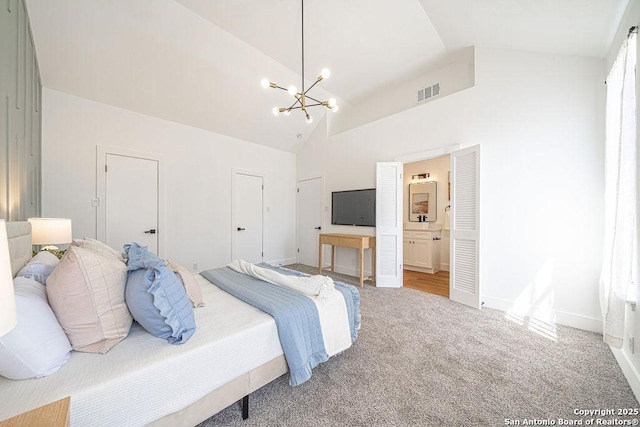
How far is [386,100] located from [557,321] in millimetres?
3798

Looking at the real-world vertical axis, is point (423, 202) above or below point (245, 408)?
above

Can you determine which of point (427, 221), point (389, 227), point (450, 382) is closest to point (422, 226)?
point (427, 221)

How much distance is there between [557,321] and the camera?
8.30 feet

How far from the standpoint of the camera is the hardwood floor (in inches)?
145

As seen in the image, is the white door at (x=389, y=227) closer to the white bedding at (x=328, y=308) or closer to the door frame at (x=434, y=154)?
the door frame at (x=434, y=154)

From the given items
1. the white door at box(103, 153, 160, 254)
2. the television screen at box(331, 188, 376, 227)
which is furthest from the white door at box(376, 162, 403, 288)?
the white door at box(103, 153, 160, 254)

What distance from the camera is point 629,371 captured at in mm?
1654

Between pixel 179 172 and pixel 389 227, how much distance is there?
353 centimetres

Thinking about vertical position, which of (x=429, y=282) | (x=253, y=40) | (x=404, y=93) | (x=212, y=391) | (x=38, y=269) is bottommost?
(x=429, y=282)

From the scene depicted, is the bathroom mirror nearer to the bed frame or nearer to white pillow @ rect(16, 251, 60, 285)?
the bed frame

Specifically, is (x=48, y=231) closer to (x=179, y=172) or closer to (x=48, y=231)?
(x=48, y=231)

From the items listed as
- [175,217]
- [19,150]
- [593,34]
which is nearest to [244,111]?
[175,217]

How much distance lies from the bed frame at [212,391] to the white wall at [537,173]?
2.76 metres

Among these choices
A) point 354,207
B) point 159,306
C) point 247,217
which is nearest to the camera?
point 159,306
